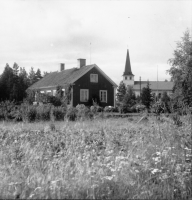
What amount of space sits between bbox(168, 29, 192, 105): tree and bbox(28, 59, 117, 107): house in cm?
756

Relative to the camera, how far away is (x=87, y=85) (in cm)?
4081

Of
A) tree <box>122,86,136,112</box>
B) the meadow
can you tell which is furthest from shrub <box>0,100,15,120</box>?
tree <box>122,86,136,112</box>

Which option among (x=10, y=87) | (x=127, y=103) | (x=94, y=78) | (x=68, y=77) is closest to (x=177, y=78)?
(x=127, y=103)

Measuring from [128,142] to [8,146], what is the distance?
8.13 feet

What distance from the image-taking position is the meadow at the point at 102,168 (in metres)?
5.19

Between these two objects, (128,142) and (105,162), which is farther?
(128,142)

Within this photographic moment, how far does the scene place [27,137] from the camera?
323 inches

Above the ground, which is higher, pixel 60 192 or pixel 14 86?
pixel 14 86

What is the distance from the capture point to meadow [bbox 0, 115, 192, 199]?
5.19 metres

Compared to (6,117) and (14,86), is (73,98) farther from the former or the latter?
(6,117)

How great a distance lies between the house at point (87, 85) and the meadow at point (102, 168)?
3169 centimetres

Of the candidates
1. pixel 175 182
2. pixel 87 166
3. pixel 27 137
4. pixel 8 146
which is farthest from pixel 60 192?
pixel 27 137

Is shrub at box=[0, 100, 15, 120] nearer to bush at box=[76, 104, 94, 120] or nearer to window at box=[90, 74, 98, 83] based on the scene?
bush at box=[76, 104, 94, 120]

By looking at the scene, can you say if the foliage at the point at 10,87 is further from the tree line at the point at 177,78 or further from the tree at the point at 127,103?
the tree at the point at 127,103
